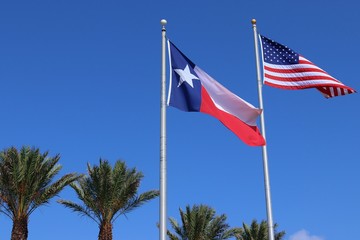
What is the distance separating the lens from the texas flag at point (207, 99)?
42.2 ft

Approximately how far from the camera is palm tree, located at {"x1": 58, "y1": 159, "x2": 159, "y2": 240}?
27391 mm


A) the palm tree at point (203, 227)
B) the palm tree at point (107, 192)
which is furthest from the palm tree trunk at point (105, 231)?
the palm tree at point (203, 227)

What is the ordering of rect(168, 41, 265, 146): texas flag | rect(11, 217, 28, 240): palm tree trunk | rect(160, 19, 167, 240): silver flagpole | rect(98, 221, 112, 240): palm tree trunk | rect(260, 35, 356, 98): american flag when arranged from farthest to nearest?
1. rect(98, 221, 112, 240): palm tree trunk
2. rect(11, 217, 28, 240): palm tree trunk
3. rect(260, 35, 356, 98): american flag
4. rect(168, 41, 265, 146): texas flag
5. rect(160, 19, 167, 240): silver flagpole

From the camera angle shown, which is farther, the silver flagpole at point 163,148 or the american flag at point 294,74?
the american flag at point 294,74

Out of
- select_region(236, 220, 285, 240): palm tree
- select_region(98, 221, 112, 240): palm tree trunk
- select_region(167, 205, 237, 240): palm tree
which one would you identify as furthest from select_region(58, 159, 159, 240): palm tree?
select_region(236, 220, 285, 240): palm tree

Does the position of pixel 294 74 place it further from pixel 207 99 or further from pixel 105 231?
pixel 105 231

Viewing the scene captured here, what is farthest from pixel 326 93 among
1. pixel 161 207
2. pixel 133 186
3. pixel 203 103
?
pixel 133 186

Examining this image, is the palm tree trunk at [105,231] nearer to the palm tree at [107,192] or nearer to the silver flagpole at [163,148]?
the palm tree at [107,192]

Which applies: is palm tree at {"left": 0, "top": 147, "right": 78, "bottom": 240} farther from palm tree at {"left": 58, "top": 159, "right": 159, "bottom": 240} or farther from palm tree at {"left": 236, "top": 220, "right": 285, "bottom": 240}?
palm tree at {"left": 236, "top": 220, "right": 285, "bottom": 240}

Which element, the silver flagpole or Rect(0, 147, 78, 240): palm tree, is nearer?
the silver flagpole

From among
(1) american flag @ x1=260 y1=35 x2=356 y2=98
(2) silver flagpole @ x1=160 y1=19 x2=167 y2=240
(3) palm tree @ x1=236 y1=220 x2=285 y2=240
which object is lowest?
(2) silver flagpole @ x1=160 y1=19 x2=167 y2=240

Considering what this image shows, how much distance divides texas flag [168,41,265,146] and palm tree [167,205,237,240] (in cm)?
2391

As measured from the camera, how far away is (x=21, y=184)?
81.0 feet

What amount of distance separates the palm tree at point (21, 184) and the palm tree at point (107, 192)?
2.89 m
